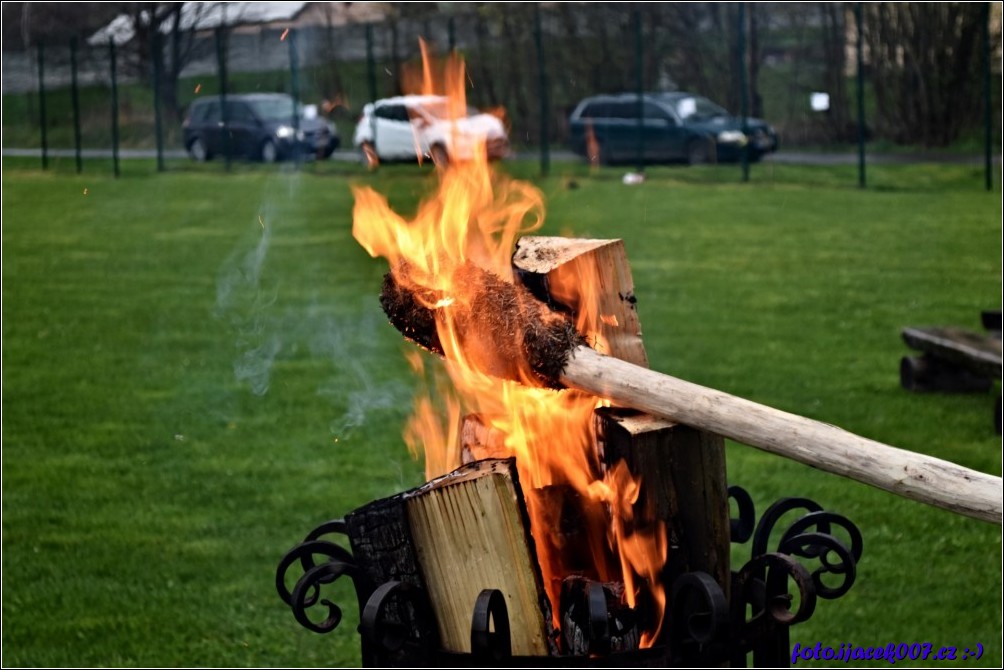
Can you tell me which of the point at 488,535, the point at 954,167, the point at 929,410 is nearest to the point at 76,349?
the point at 929,410

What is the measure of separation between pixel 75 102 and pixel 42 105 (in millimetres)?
693

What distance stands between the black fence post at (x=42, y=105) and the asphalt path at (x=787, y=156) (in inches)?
3.7

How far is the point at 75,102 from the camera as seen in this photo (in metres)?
17.2

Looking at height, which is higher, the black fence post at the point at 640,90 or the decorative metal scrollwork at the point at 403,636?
the black fence post at the point at 640,90

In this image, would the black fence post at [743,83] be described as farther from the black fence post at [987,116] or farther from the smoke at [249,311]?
the smoke at [249,311]

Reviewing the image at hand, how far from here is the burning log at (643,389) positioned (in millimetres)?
2232

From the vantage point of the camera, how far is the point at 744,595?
2.56 m

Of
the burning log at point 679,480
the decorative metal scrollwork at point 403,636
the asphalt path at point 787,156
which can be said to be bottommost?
the decorative metal scrollwork at point 403,636

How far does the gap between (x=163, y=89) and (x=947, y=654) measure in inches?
563

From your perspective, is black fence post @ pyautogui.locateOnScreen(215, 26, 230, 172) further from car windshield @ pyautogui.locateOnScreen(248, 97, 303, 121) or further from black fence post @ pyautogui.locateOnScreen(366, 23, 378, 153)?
black fence post @ pyautogui.locateOnScreen(366, 23, 378, 153)

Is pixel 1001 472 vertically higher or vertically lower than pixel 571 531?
lower

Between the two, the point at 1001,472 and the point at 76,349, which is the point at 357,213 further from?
the point at 76,349

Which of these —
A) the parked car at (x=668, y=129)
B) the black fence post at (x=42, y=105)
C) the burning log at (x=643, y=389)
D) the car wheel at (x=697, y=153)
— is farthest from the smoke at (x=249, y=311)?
the car wheel at (x=697, y=153)

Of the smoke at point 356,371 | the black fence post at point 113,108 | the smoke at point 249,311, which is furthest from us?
the black fence post at point 113,108
